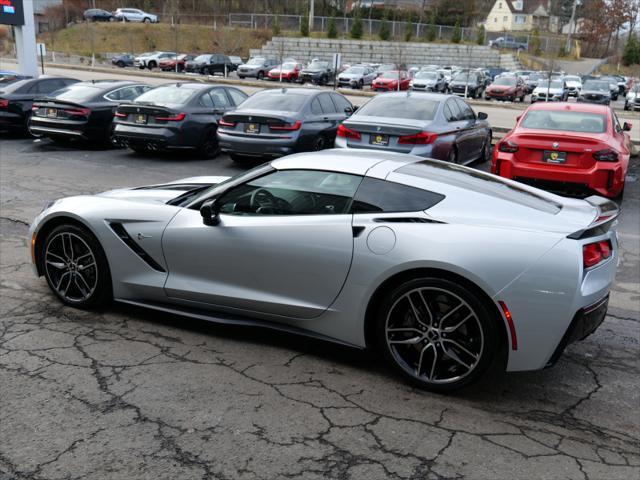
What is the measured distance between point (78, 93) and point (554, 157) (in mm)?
10517

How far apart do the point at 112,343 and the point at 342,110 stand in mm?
10199

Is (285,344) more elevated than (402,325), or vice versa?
(402,325)

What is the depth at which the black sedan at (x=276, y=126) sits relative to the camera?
11.9 metres

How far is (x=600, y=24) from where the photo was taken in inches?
3435

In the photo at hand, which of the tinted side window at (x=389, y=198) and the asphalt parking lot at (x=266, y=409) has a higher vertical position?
the tinted side window at (x=389, y=198)

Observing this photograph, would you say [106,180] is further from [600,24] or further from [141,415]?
[600,24]

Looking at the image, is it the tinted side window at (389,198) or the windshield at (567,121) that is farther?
the windshield at (567,121)

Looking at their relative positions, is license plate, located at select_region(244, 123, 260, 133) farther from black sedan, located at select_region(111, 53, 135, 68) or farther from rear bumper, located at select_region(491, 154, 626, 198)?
black sedan, located at select_region(111, 53, 135, 68)

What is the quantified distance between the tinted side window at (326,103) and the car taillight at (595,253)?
9.65m

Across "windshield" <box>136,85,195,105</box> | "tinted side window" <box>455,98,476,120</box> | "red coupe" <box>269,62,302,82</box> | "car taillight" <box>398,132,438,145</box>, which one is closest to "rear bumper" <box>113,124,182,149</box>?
"windshield" <box>136,85,195,105</box>

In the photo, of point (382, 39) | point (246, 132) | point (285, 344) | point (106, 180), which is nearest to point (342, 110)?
point (246, 132)

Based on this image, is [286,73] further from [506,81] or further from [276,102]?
[276,102]

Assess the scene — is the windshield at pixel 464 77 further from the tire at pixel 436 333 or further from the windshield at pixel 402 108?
the tire at pixel 436 333

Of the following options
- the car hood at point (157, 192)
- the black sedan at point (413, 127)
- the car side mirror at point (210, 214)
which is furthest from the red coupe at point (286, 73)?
the car side mirror at point (210, 214)
